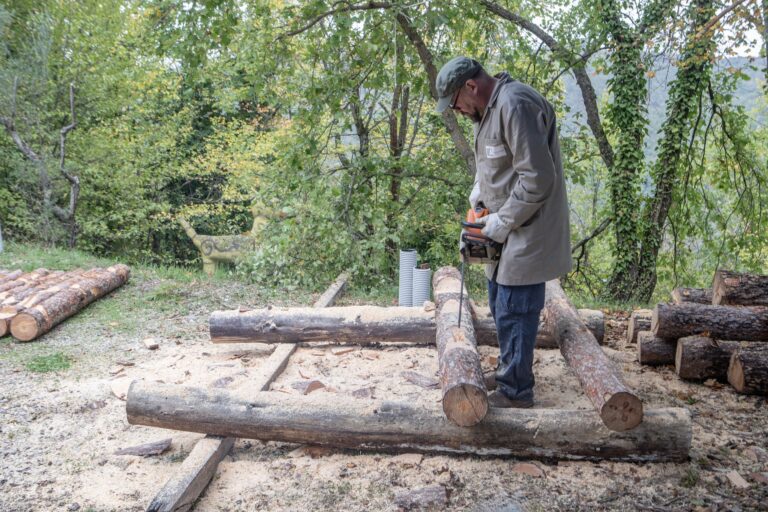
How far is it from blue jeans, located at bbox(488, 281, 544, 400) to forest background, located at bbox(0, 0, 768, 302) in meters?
2.73

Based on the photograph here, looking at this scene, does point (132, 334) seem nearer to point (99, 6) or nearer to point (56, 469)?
point (56, 469)

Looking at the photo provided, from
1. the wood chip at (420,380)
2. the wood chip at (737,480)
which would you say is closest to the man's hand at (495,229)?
the wood chip at (420,380)

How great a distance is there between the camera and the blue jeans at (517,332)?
326 cm

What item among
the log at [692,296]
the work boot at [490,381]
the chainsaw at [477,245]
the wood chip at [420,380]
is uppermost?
the chainsaw at [477,245]

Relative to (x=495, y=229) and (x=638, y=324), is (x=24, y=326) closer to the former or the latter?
(x=495, y=229)

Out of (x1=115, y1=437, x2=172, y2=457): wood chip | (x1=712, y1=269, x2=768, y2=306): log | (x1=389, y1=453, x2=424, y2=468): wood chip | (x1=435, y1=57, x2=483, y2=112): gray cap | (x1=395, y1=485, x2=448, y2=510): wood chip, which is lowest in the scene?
(x1=115, y1=437, x2=172, y2=457): wood chip

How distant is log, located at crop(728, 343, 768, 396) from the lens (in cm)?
389

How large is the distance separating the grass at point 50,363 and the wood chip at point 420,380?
2.85 m

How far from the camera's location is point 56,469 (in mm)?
3227

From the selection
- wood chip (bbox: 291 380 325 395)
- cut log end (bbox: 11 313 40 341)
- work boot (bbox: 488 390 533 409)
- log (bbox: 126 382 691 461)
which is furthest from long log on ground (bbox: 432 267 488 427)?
cut log end (bbox: 11 313 40 341)

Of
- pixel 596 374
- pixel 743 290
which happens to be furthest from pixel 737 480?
pixel 743 290

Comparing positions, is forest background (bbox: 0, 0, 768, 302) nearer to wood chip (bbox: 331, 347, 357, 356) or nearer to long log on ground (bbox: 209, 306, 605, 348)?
long log on ground (bbox: 209, 306, 605, 348)

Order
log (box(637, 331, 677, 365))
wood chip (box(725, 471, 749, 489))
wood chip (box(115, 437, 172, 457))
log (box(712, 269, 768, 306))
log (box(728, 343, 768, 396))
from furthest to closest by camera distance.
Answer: log (box(712, 269, 768, 306))
log (box(637, 331, 677, 365))
log (box(728, 343, 768, 396))
wood chip (box(115, 437, 172, 457))
wood chip (box(725, 471, 749, 489))

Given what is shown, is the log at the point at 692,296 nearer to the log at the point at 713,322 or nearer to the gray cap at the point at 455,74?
the log at the point at 713,322
